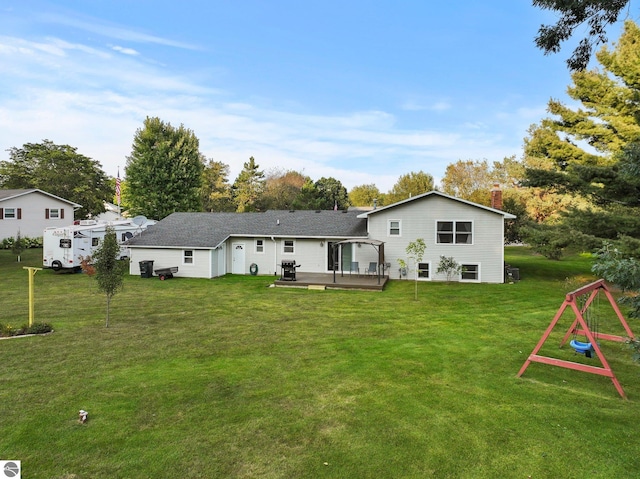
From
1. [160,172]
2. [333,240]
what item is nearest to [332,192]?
[160,172]

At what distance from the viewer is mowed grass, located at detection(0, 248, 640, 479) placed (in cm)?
477

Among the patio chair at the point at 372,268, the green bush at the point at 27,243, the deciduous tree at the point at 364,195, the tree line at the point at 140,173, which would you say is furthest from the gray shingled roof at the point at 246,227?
the deciduous tree at the point at 364,195

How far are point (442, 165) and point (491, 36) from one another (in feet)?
133

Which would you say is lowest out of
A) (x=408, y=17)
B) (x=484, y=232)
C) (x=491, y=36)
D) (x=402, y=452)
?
(x=402, y=452)

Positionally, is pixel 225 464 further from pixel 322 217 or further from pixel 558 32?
pixel 322 217

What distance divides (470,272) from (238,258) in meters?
14.7

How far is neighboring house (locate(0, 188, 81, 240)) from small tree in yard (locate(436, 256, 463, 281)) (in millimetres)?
38179

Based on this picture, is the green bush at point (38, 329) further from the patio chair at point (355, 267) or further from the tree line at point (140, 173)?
the tree line at point (140, 173)

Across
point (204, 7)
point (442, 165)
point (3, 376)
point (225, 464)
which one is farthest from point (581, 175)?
point (442, 165)

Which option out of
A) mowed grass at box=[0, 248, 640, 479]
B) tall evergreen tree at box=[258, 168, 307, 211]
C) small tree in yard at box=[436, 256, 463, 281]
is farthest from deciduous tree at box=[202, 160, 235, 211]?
mowed grass at box=[0, 248, 640, 479]

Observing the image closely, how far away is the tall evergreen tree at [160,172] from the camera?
143ft

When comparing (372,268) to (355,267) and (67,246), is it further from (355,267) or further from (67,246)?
(67,246)

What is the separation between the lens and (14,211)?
34875mm

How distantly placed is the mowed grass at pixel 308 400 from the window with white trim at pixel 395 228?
30.2 feet
